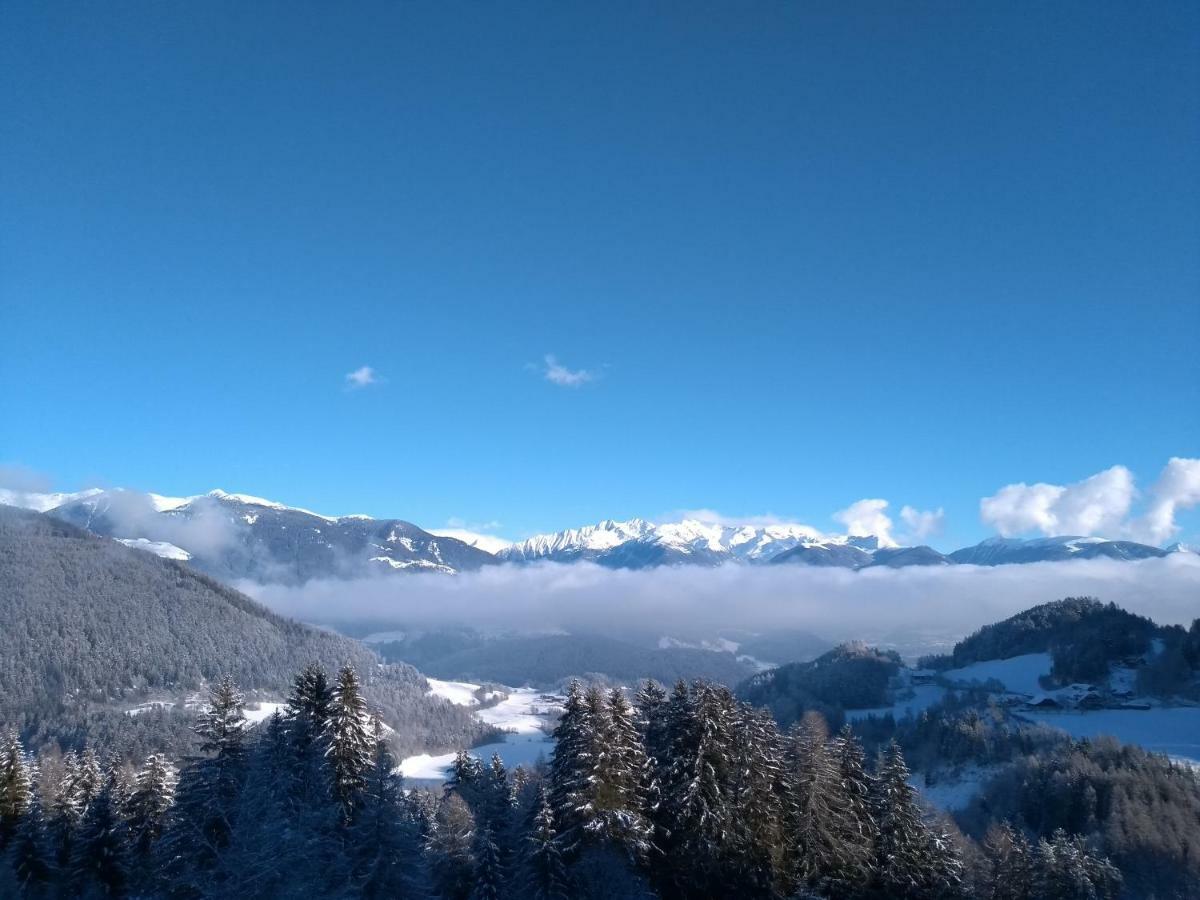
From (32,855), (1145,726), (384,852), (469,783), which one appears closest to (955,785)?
(1145,726)

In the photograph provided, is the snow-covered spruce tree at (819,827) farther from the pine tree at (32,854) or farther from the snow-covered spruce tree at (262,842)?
the pine tree at (32,854)

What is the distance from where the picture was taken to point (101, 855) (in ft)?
160

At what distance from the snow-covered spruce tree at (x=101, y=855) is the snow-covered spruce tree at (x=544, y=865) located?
30.9 meters

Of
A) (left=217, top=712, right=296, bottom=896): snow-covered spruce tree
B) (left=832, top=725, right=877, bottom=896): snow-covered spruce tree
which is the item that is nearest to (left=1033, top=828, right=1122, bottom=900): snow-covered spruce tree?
(left=832, top=725, right=877, bottom=896): snow-covered spruce tree

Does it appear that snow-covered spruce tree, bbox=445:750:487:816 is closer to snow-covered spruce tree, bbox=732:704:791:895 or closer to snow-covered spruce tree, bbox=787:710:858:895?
snow-covered spruce tree, bbox=732:704:791:895

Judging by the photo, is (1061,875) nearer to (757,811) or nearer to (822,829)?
(822,829)

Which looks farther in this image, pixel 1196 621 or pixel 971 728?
pixel 1196 621

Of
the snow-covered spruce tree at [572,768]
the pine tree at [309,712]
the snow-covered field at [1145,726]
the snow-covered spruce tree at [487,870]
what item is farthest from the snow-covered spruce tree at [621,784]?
the snow-covered field at [1145,726]

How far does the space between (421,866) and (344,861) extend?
4598 mm

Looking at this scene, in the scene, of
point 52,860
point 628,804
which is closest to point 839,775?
point 628,804

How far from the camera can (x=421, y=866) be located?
30.6 meters

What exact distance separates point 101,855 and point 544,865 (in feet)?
110

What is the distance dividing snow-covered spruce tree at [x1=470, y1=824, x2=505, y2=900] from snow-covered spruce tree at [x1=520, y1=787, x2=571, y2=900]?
3778 millimetres

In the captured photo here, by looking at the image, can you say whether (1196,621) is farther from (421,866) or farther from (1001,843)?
(421,866)
